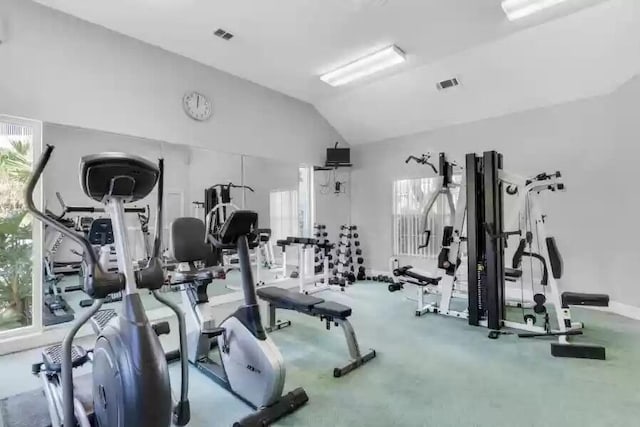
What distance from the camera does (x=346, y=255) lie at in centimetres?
627

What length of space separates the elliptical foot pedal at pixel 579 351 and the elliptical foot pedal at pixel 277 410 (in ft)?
7.53

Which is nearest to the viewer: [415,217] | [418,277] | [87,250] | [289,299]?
[87,250]

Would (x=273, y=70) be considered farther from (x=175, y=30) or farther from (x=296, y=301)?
(x=296, y=301)

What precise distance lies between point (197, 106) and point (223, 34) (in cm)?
107

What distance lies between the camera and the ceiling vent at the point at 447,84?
15.5ft

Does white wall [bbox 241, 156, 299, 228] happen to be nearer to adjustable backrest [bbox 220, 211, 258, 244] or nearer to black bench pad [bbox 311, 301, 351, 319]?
black bench pad [bbox 311, 301, 351, 319]

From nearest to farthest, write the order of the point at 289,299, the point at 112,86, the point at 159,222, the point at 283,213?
the point at 159,222
the point at 289,299
the point at 112,86
the point at 283,213

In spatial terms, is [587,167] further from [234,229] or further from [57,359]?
[57,359]

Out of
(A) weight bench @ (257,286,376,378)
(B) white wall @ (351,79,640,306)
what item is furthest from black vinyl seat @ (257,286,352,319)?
(B) white wall @ (351,79,640,306)

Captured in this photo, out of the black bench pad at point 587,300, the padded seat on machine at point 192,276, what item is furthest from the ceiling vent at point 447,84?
the padded seat on machine at point 192,276

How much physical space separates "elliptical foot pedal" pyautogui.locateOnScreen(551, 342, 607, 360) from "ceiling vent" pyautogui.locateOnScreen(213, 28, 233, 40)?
14.8 ft

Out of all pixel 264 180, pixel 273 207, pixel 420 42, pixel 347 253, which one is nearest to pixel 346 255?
pixel 347 253

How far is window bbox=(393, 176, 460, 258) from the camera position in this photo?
19.0 feet

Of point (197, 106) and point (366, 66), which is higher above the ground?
point (366, 66)
